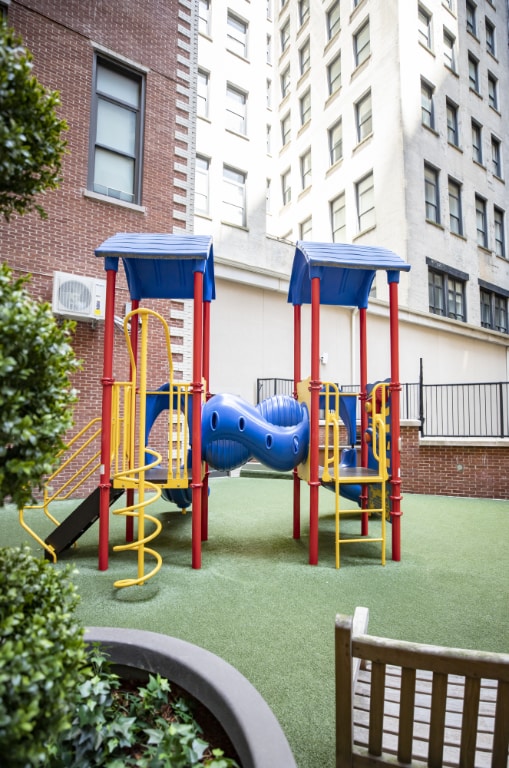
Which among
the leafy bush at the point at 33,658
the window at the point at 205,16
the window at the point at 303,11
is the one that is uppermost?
the window at the point at 303,11

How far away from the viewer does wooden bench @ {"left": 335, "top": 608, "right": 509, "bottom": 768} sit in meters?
1.24

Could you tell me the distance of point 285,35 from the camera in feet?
70.3

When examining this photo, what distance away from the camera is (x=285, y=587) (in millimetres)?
3680

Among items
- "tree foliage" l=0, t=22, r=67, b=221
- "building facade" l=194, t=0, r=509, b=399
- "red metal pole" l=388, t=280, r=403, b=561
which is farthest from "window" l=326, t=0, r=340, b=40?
→ "tree foliage" l=0, t=22, r=67, b=221

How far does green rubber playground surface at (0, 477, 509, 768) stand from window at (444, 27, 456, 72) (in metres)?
18.5

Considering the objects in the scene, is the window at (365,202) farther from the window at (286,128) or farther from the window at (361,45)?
the window at (286,128)

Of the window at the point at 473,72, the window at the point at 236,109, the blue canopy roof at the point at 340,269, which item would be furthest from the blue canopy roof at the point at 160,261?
the window at the point at 473,72

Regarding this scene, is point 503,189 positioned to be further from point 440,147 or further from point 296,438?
point 296,438

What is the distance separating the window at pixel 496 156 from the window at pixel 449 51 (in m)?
3.69

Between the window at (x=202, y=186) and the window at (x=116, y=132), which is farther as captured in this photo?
the window at (x=202, y=186)

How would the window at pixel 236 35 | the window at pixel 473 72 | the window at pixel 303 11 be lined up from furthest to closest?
1. the window at pixel 303 11
2. the window at pixel 473 72
3. the window at pixel 236 35

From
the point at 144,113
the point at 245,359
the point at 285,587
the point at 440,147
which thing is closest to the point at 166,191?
the point at 144,113

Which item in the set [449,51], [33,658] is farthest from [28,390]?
[449,51]

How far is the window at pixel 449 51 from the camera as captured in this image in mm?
17009
